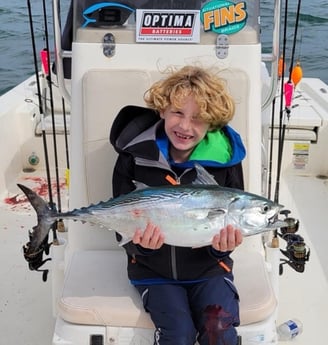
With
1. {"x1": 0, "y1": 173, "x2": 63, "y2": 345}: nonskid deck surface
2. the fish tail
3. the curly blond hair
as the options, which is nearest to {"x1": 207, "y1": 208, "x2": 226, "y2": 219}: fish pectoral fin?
the curly blond hair

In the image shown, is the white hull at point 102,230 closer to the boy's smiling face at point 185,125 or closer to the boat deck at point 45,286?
the boat deck at point 45,286

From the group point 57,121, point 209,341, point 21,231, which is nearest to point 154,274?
point 209,341

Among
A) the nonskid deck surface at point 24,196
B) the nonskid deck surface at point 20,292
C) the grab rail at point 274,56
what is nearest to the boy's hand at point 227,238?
the grab rail at point 274,56

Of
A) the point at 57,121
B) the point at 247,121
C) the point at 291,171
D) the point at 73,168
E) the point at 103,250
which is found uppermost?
the point at 247,121

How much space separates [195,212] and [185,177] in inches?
12.1

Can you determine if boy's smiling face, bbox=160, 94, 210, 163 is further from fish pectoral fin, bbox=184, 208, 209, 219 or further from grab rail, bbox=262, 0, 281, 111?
grab rail, bbox=262, 0, 281, 111

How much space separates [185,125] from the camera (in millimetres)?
1864

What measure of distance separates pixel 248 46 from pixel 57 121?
7.41ft

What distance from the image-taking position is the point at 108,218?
1764 mm

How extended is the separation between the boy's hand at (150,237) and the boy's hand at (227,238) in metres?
0.17

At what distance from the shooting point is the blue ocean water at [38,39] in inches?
319

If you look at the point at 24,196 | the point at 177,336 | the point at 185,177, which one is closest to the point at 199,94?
the point at 185,177

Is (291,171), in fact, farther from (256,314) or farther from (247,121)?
(256,314)

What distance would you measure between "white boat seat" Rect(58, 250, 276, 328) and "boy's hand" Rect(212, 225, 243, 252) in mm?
267
